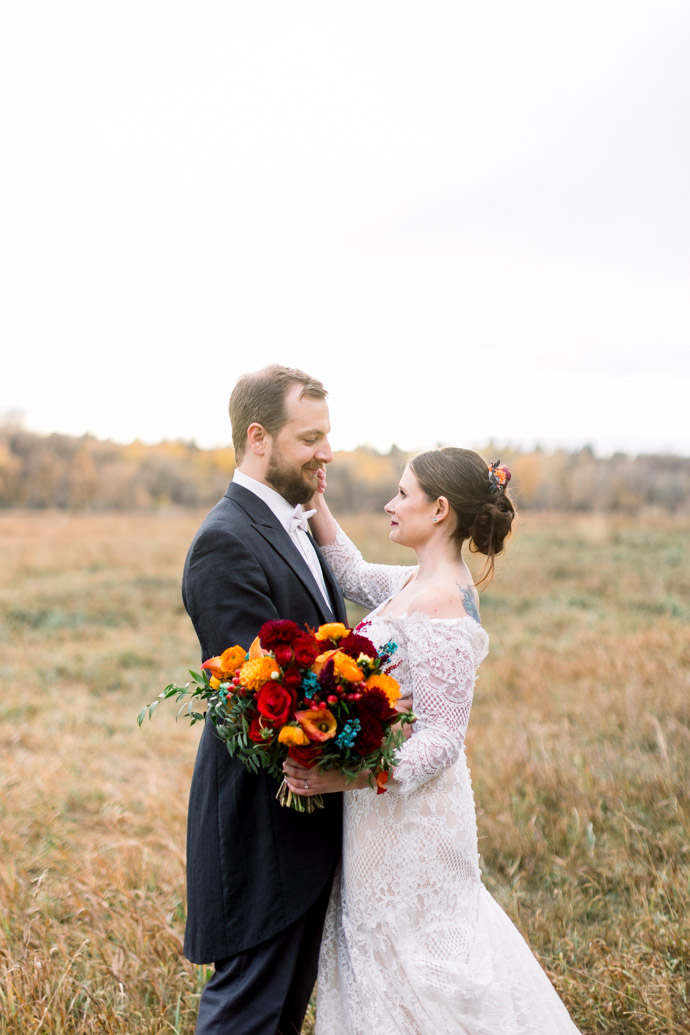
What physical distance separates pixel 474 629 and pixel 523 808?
320cm

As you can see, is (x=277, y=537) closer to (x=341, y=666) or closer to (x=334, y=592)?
(x=334, y=592)

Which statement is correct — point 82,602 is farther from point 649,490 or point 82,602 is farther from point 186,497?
point 649,490

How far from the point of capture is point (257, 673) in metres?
2.29

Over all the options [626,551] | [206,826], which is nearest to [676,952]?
[206,826]

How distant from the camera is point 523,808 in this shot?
5.52m

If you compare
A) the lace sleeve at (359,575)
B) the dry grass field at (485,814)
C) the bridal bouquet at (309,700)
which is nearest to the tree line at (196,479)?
the dry grass field at (485,814)

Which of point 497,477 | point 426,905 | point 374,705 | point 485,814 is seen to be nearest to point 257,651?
point 374,705

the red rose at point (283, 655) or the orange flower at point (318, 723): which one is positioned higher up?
the red rose at point (283, 655)

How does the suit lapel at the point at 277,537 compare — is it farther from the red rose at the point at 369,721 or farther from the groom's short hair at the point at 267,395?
the red rose at the point at 369,721

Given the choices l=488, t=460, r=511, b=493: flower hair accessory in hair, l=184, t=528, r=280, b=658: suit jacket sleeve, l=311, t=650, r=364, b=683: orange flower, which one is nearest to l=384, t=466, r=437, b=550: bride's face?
l=488, t=460, r=511, b=493: flower hair accessory in hair

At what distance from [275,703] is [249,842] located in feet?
2.70

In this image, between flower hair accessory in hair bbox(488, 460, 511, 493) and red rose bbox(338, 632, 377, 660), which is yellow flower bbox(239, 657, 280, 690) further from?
flower hair accessory in hair bbox(488, 460, 511, 493)

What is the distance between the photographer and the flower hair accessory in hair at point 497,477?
315 cm

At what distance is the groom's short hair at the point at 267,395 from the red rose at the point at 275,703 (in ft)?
3.77
